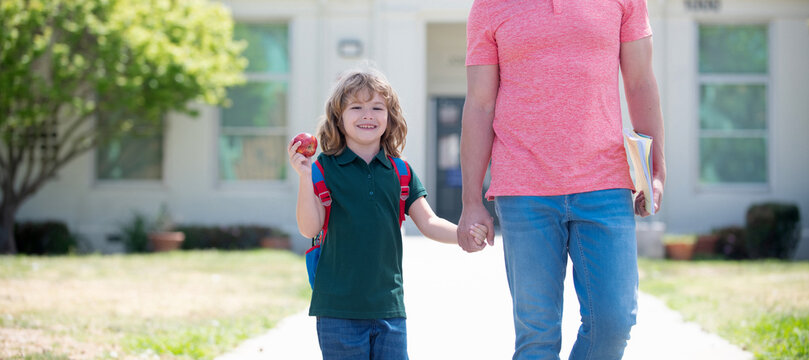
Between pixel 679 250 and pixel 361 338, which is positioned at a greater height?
pixel 361 338

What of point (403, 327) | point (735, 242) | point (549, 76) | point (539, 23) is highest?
point (539, 23)

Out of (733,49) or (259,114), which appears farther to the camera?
(259,114)

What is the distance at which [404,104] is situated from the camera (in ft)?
38.0

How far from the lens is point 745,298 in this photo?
6.81 m

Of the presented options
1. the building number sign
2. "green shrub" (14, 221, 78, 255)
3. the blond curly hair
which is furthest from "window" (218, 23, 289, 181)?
the blond curly hair

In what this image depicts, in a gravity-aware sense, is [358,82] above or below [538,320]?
above

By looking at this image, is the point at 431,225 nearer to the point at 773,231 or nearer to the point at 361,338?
the point at 361,338

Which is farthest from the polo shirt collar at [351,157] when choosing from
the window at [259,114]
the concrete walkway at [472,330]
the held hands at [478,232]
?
the window at [259,114]

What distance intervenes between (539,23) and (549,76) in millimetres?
192

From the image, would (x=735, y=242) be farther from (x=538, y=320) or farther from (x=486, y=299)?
(x=538, y=320)

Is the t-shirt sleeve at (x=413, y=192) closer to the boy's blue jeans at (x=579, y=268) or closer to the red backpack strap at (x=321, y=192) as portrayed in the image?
the red backpack strap at (x=321, y=192)

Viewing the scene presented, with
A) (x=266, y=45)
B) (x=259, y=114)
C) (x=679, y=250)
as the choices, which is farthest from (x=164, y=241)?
(x=679, y=250)

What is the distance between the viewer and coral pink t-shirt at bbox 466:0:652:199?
2.67 metres

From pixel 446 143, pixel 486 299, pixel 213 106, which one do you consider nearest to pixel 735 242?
pixel 446 143
